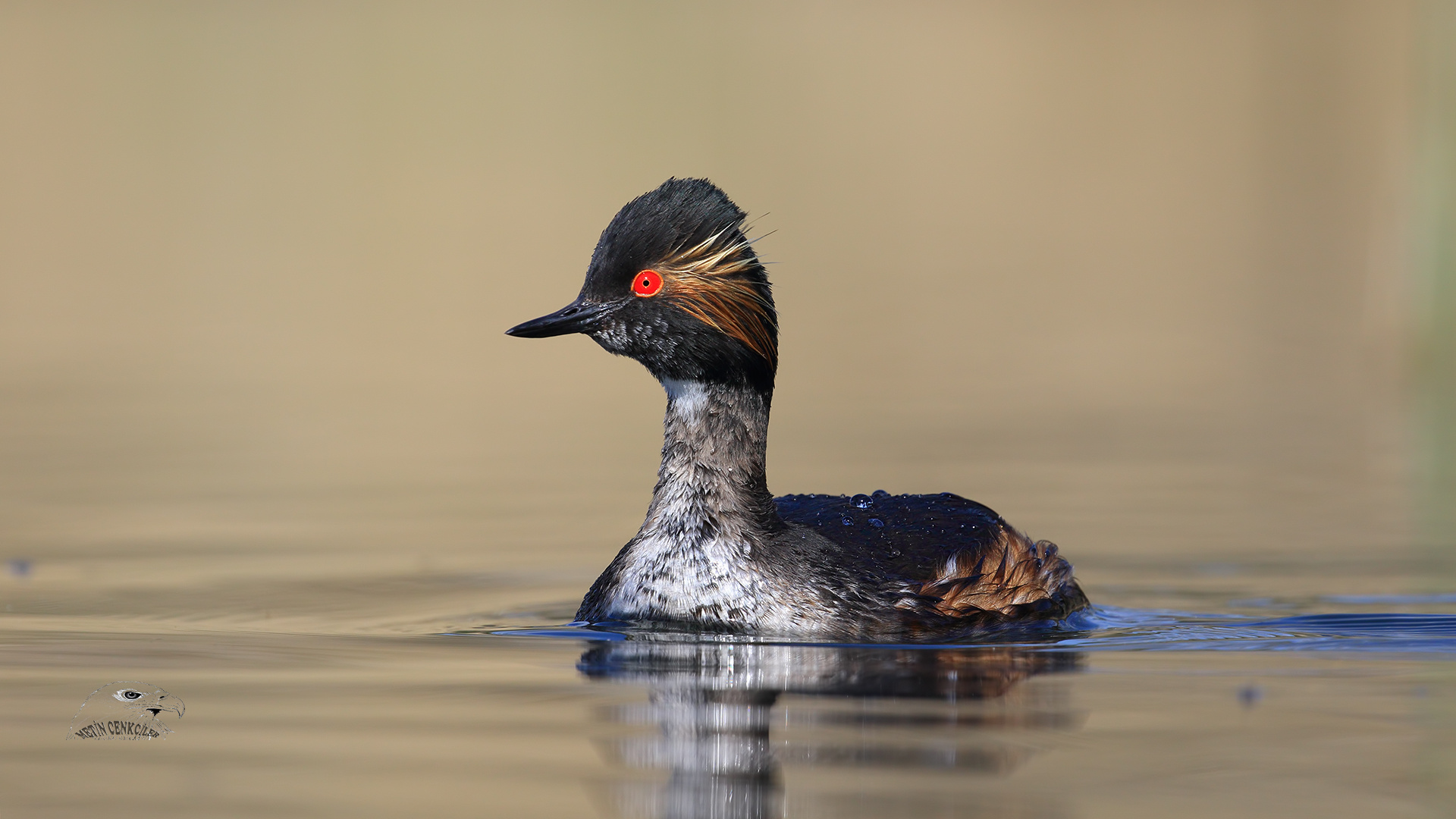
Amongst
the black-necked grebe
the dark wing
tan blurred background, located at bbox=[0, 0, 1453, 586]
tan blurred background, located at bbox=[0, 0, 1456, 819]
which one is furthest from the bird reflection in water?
tan blurred background, located at bbox=[0, 0, 1453, 586]

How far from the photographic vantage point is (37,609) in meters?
9.62

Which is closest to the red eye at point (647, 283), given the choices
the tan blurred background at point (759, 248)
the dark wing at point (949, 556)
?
the dark wing at point (949, 556)

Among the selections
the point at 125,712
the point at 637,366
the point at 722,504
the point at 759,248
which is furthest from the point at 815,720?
the point at 759,248

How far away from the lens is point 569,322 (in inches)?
360

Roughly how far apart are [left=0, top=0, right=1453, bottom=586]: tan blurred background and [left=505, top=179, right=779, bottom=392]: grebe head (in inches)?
97.4

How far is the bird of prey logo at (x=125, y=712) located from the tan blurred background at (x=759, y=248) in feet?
12.4

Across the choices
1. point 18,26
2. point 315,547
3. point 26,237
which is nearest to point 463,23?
point 18,26

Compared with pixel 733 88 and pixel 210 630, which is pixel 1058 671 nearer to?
pixel 210 630

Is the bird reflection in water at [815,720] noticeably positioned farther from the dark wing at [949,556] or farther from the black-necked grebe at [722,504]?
the dark wing at [949,556]

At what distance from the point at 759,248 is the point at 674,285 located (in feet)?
94.2

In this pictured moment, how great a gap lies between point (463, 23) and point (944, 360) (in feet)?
72.2

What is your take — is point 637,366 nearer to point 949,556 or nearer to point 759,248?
point 759,248

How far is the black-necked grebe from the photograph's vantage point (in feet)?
29.4

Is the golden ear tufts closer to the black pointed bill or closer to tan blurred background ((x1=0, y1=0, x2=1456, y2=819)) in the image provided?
the black pointed bill
